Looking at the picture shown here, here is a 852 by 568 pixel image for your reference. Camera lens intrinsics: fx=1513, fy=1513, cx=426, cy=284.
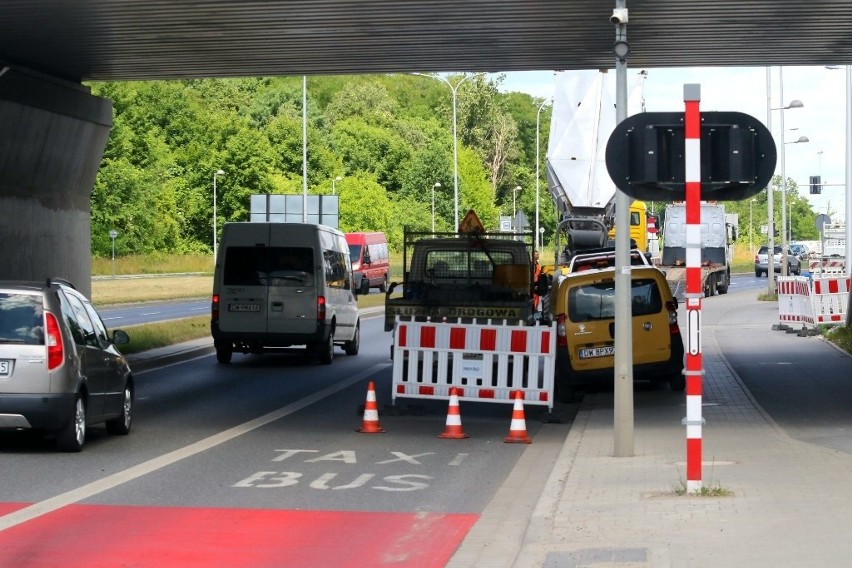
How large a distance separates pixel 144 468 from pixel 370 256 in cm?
→ 5727

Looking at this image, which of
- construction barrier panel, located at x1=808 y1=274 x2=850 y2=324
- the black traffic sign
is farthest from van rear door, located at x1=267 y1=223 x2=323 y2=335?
the black traffic sign

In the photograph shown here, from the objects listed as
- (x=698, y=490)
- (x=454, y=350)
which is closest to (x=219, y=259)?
(x=454, y=350)

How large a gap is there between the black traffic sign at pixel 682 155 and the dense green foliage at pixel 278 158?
3396 inches

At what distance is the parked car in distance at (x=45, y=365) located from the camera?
13.9 metres

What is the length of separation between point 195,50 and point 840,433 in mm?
12718

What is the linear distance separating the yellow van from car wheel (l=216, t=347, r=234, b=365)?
8.81 meters

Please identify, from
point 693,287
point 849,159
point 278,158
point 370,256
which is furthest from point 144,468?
point 278,158

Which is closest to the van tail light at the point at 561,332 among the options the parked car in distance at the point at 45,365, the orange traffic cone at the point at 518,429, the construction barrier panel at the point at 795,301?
the orange traffic cone at the point at 518,429

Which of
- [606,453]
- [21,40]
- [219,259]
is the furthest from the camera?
[219,259]

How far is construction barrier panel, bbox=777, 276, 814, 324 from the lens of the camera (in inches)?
1366

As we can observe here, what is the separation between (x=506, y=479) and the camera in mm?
12836

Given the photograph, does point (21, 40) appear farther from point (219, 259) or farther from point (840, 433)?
point (840, 433)

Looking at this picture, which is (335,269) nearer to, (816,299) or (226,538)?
(816,299)

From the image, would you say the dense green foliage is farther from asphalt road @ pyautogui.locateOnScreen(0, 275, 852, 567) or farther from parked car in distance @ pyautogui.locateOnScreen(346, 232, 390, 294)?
asphalt road @ pyautogui.locateOnScreen(0, 275, 852, 567)
